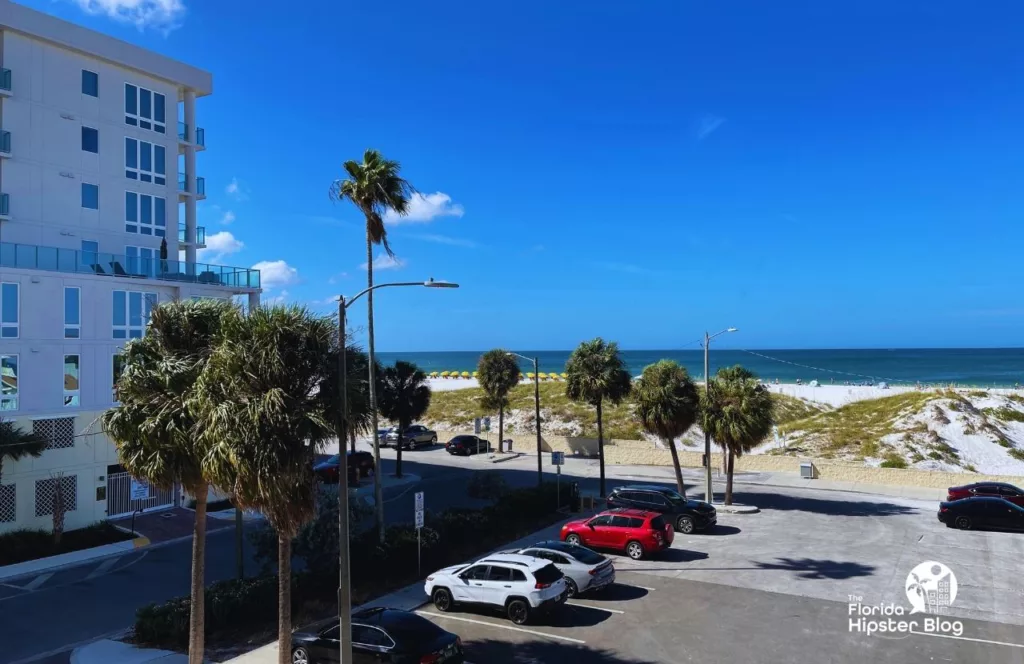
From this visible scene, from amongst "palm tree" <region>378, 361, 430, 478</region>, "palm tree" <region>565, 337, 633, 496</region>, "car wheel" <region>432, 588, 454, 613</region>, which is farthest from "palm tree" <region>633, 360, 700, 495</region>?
"car wheel" <region>432, 588, 454, 613</region>

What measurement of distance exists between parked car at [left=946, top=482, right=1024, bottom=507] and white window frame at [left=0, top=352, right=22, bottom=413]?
129ft

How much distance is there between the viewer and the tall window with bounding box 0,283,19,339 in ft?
83.8

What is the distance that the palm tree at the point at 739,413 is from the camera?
3070 centimetres

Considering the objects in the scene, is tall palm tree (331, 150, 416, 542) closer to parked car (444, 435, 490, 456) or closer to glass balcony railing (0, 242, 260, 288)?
glass balcony railing (0, 242, 260, 288)

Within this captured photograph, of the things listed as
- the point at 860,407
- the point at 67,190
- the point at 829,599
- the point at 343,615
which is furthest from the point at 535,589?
the point at 860,407

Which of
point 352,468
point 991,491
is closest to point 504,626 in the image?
point 352,468

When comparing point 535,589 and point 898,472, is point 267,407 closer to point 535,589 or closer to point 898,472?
point 535,589

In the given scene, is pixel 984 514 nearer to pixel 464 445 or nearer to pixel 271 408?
pixel 271 408

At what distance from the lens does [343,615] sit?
12602 millimetres

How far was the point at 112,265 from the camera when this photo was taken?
2903 centimetres

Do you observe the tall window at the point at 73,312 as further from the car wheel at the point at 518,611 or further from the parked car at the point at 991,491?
the parked car at the point at 991,491

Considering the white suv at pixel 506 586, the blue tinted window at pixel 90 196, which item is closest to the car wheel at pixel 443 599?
the white suv at pixel 506 586

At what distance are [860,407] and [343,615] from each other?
6308 centimetres

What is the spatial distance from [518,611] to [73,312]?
2237 centimetres
